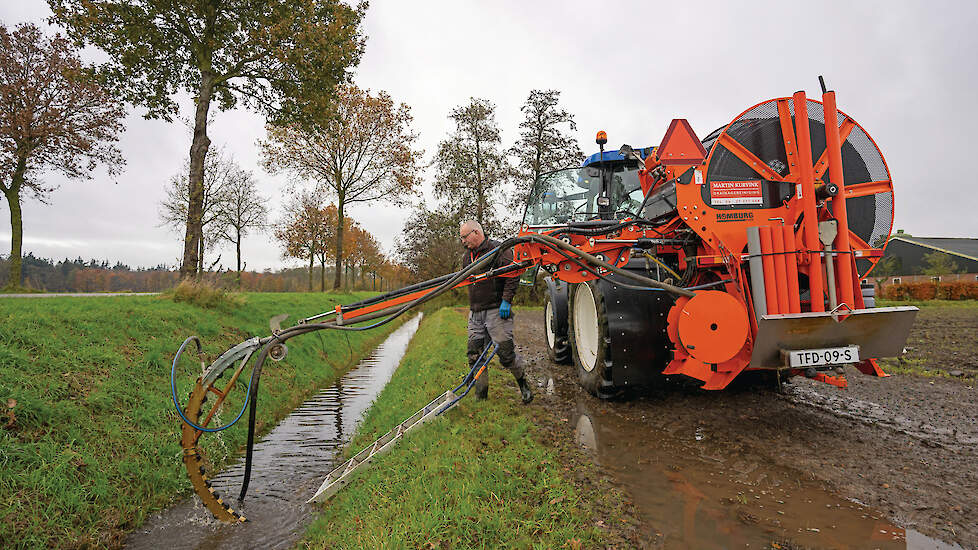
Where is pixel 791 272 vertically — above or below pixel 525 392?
above

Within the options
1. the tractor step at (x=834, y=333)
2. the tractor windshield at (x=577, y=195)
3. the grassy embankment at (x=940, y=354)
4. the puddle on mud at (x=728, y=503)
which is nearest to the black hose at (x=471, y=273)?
the tractor step at (x=834, y=333)

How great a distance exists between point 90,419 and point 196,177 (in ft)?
25.6

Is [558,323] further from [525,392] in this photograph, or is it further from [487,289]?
[487,289]

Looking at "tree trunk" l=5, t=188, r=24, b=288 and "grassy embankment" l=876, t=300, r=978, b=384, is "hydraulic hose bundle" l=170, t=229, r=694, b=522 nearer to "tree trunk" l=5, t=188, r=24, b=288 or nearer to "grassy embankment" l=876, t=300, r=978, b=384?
"grassy embankment" l=876, t=300, r=978, b=384

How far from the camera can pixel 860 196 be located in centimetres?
403

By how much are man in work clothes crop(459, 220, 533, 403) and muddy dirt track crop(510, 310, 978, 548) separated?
612 mm

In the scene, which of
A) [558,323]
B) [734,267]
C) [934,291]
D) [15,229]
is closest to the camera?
[734,267]

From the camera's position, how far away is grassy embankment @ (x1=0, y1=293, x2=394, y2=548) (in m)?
3.61

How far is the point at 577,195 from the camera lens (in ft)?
21.9

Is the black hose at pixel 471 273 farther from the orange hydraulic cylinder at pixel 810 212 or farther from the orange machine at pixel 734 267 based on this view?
the orange hydraulic cylinder at pixel 810 212

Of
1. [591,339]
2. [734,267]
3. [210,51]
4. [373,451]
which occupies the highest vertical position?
[210,51]

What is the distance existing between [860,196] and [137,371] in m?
7.67

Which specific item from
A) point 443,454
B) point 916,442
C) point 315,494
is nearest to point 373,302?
point 443,454

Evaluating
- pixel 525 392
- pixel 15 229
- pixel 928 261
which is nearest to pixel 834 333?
pixel 525 392
